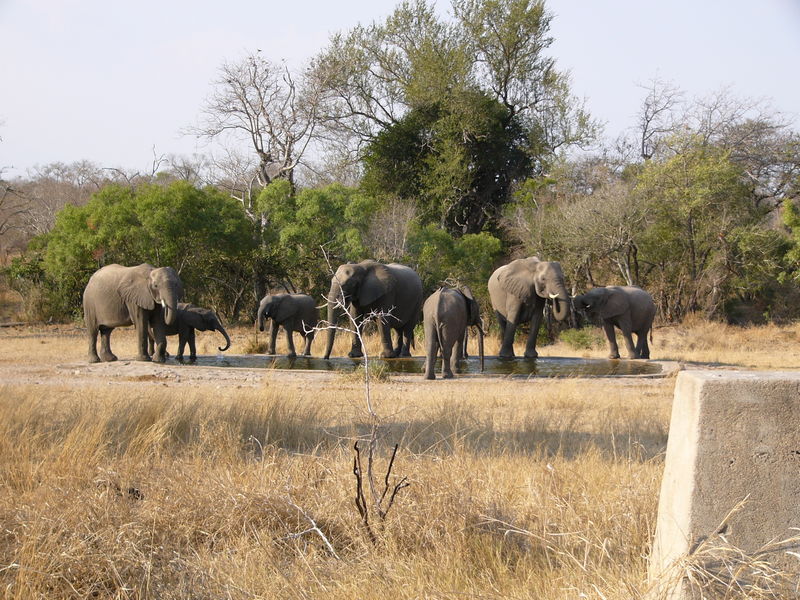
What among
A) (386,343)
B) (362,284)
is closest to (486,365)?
(386,343)

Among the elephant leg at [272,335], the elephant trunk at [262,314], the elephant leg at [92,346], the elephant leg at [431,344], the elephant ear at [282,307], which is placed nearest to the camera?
the elephant leg at [431,344]

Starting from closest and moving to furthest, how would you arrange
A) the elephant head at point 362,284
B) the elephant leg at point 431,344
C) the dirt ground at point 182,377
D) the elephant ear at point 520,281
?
1. the dirt ground at point 182,377
2. the elephant leg at point 431,344
3. the elephant head at point 362,284
4. the elephant ear at point 520,281

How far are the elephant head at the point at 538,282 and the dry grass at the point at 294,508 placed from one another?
32.2 feet

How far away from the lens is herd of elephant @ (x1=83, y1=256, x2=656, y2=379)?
1630 centimetres

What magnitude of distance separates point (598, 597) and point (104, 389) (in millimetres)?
9167

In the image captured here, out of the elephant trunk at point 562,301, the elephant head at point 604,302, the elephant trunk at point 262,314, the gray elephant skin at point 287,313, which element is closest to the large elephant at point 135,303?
the elephant trunk at point 262,314

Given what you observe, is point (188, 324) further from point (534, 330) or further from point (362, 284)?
point (534, 330)

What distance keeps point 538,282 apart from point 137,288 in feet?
28.3

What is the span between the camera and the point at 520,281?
19344 mm

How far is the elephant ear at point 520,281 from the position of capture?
63.3 ft

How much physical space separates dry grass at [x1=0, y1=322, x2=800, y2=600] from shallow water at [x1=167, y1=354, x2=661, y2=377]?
6328 mm

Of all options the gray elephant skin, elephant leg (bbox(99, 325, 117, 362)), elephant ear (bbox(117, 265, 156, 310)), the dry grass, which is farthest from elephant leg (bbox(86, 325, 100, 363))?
the dry grass

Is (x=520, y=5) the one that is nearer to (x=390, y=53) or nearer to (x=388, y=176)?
(x=390, y=53)

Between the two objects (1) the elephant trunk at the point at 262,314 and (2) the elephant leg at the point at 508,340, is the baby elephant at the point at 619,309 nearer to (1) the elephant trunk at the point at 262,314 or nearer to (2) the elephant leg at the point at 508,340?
(2) the elephant leg at the point at 508,340
